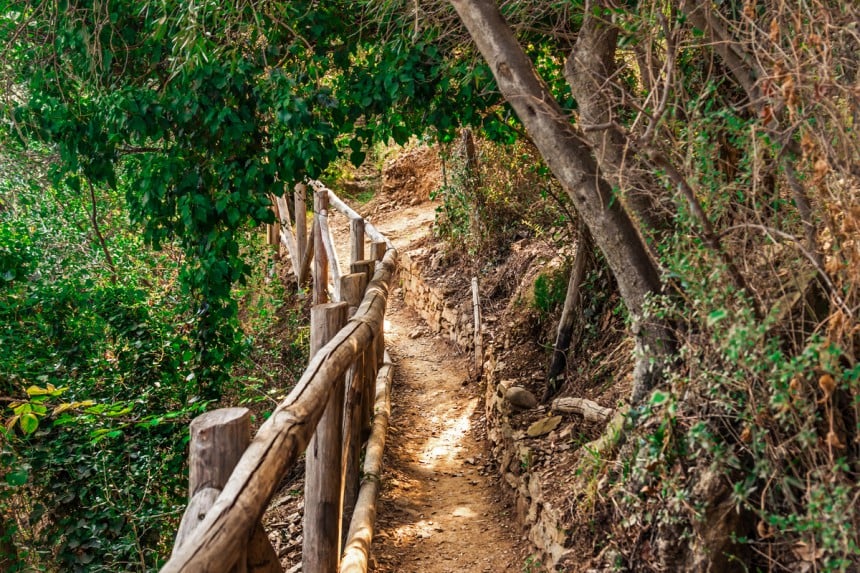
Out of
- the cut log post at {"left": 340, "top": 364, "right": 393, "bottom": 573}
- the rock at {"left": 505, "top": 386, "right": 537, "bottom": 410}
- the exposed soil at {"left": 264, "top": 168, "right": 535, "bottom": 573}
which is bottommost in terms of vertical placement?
the exposed soil at {"left": 264, "top": 168, "right": 535, "bottom": 573}

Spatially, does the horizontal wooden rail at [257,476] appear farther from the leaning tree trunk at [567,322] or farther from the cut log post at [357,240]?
the cut log post at [357,240]

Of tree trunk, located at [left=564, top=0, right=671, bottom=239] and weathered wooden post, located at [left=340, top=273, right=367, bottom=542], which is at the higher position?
tree trunk, located at [left=564, top=0, right=671, bottom=239]

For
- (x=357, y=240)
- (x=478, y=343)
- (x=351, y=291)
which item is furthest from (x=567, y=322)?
(x=357, y=240)

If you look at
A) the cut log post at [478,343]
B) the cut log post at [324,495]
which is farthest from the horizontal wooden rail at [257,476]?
the cut log post at [478,343]

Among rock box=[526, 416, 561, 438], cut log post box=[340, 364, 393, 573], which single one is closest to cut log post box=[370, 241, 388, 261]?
cut log post box=[340, 364, 393, 573]

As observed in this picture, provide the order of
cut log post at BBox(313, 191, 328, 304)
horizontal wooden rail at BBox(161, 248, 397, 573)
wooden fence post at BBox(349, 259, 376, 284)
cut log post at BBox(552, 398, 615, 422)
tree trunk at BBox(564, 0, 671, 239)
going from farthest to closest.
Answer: cut log post at BBox(313, 191, 328, 304) → wooden fence post at BBox(349, 259, 376, 284) → cut log post at BBox(552, 398, 615, 422) → tree trunk at BBox(564, 0, 671, 239) → horizontal wooden rail at BBox(161, 248, 397, 573)

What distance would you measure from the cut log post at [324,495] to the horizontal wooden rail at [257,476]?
468mm

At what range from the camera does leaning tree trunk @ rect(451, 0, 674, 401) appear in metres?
3.69

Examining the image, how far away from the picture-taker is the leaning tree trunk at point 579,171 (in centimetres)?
369

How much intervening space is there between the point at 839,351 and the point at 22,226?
6.60 m

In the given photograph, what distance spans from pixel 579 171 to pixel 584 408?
1793 millimetres

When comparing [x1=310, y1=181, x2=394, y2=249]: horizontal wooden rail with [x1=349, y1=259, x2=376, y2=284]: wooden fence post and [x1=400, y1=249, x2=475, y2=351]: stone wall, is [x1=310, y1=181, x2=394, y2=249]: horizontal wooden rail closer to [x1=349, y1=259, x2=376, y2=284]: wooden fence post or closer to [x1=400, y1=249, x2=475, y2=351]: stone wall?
[x1=400, y1=249, x2=475, y2=351]: stone wall

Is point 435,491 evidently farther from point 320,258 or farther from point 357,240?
point 320,258

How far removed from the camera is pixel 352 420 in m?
4.47
